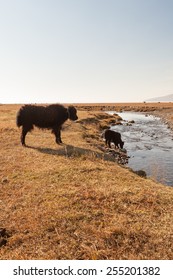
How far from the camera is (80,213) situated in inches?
324

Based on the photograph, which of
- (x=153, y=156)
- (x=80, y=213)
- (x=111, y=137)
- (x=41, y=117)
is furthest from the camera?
(x=111, y=137)

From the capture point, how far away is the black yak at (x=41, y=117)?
17594 mm

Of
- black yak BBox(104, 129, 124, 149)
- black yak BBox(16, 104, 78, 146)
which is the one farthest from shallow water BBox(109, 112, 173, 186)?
black yak BBox(16, 104, 78, 146)

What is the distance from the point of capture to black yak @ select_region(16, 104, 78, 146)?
17.6 m

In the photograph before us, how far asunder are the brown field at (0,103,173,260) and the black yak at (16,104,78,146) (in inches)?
170

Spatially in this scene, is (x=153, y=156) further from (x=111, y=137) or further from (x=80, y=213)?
(x=80, y=213)

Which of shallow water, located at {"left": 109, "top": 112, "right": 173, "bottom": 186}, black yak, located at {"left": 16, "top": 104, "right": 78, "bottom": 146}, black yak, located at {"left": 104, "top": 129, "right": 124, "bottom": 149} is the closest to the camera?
shallow water, located at {"left": 109, "top": 112, "right": 173, "bottom": 186}

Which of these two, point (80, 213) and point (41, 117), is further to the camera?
point (41, 117)

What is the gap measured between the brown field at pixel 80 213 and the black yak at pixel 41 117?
4.31m

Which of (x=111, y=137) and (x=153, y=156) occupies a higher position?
(x=111, y=137)

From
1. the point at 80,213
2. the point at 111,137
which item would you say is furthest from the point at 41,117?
the point at 80,213

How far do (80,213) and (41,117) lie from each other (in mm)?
10574

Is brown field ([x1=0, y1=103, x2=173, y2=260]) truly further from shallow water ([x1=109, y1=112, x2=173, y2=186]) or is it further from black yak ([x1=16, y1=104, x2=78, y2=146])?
shallow water ([x1=109, y1=112, x2=173, y2=186])
